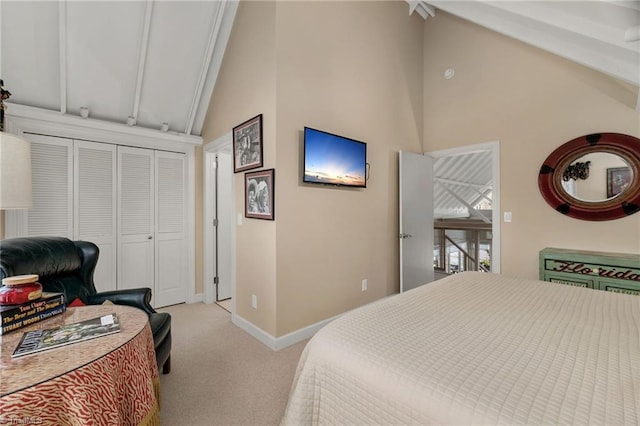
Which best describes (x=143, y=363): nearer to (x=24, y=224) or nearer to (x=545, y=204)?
(x=24, y=224)

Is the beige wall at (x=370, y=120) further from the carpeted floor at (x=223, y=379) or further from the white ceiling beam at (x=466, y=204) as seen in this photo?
the white ceiling beam at (x=466, y=204)

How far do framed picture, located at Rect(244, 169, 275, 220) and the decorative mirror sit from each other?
291 centimetres

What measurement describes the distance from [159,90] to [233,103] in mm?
924

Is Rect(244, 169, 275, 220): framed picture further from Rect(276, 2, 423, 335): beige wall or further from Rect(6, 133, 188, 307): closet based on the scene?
Rect(6, 133, 188, 307): closet

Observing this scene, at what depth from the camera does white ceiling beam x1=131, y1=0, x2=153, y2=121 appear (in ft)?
8.70

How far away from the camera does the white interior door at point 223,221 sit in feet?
12.6

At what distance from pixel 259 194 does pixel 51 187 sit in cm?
211

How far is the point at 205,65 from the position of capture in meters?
3.25

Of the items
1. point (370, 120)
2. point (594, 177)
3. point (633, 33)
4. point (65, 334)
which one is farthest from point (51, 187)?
point (594, 177)

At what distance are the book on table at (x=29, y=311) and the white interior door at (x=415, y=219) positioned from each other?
3121mm

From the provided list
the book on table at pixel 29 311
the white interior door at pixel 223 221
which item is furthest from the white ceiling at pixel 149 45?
the book on table at pixel 29 311

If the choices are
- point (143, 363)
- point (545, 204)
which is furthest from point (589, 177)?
point (143, 363)

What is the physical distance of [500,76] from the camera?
334 cm

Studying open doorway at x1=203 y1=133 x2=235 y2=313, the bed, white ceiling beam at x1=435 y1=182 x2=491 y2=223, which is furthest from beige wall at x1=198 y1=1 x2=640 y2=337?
white ceiling beam at x1=435 y1=182 x2=491 y2=223
